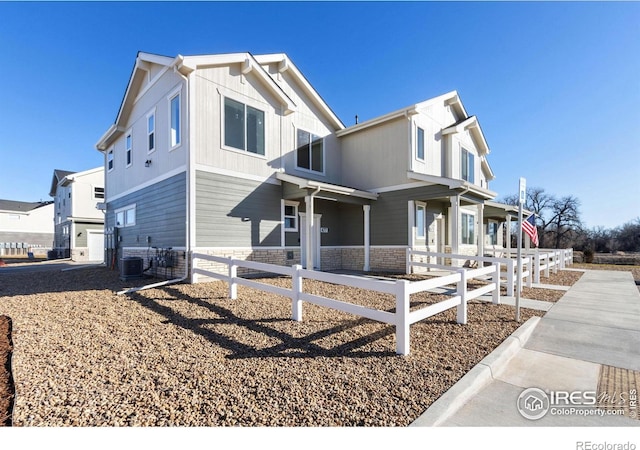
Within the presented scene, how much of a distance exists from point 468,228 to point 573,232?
37043 mm

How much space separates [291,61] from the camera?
1255cm

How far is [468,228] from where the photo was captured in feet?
55.8

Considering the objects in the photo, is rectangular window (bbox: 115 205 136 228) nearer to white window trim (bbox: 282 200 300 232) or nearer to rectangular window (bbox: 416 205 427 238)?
white window trim (bbox: 282 200 300 232)

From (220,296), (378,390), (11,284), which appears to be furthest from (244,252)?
(378,390)

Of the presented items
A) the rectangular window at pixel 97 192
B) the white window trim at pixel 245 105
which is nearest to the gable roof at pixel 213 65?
the white window trim at pixel 245 105

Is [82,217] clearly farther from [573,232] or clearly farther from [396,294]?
[573,232]

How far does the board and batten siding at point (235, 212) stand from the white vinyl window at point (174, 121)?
1737mm

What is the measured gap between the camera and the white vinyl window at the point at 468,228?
1650 cm

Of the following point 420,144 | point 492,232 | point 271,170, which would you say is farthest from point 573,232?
point 271,170

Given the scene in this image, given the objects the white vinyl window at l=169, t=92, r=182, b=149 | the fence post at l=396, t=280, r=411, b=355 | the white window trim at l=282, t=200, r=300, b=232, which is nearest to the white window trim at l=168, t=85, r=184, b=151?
the white vinyl window at l=169, t=92, r=182, b=149

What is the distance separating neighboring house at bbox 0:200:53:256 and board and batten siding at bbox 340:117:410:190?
37.9 meters

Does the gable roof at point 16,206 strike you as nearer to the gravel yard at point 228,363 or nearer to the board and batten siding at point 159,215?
the board and batten siding at point 159,215
